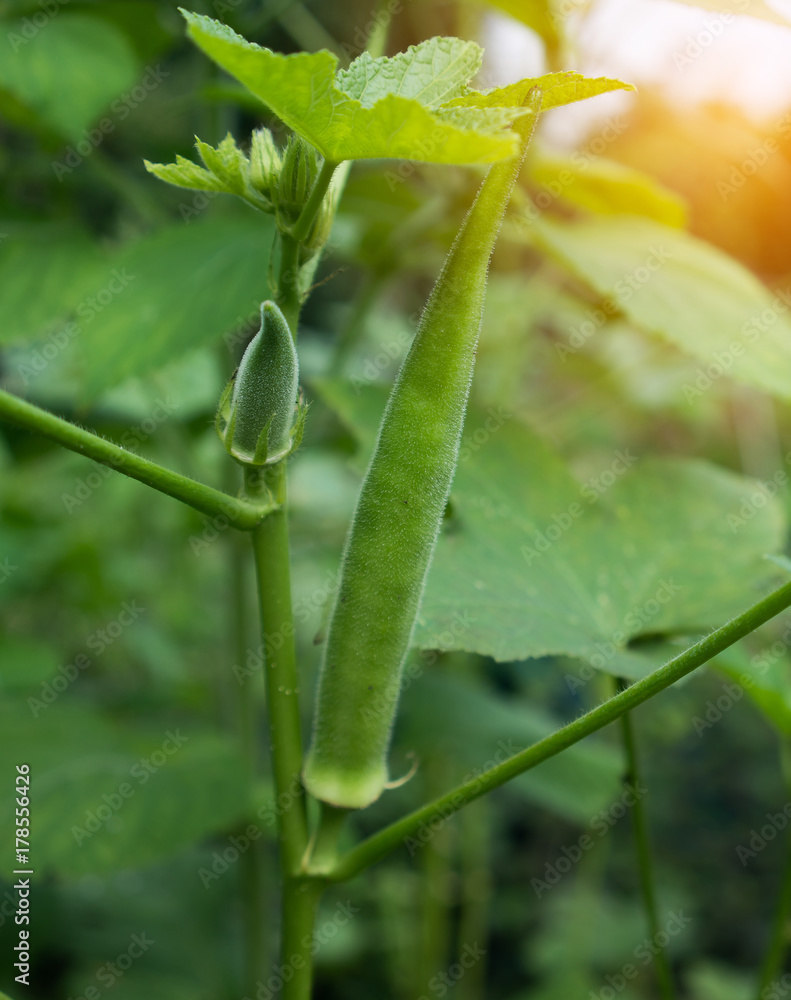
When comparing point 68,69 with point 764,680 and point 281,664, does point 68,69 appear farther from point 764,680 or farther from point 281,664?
point 764,680

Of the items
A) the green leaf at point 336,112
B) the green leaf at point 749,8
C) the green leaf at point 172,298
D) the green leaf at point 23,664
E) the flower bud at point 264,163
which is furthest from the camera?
the green leaf at point 23,664

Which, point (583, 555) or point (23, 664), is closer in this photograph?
point (583, 555)

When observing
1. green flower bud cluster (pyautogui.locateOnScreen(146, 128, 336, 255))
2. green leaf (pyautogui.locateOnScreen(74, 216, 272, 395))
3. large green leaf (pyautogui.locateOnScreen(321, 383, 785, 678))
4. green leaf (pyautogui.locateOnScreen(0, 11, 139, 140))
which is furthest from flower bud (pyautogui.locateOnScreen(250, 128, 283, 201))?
green leaf (pyautogui.locateOnScreen(0, 11, 139, 140))

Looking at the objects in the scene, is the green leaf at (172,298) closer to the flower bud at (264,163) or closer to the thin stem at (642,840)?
the flower bud at (264,163)

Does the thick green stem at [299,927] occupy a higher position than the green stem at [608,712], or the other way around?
the green stem at [608,712]

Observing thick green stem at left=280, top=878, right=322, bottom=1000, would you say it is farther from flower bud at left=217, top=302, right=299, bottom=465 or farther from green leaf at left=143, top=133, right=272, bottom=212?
green leaf at left=143, top=133, right=272, bottom=212

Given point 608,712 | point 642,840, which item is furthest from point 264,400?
point 642,840

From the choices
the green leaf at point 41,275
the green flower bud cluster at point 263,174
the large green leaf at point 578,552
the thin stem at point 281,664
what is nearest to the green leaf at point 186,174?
the green flower bud cluster at point 263,174
